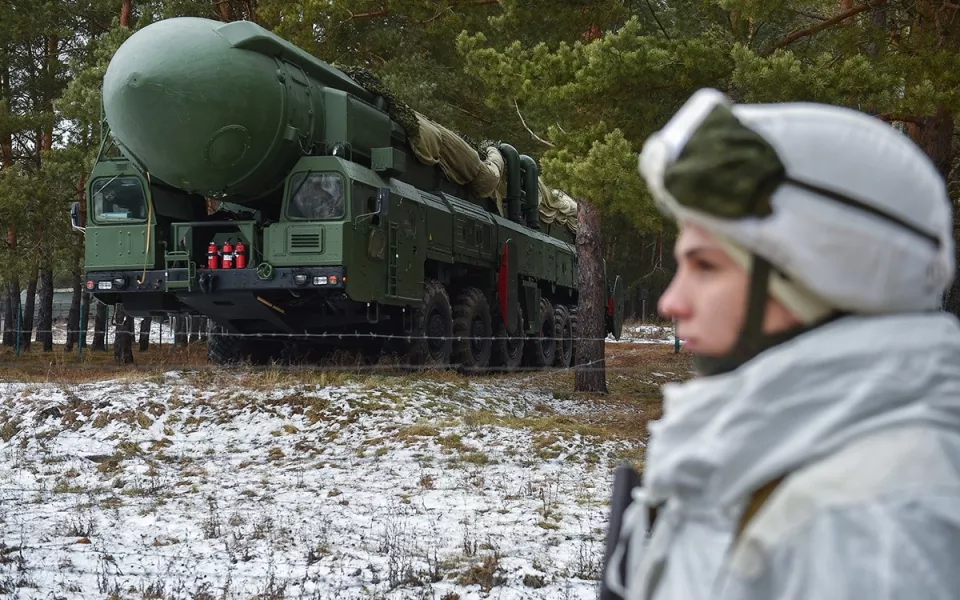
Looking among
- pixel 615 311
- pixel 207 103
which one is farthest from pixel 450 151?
pixel 615 311

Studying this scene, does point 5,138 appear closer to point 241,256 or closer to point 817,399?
point 241,256

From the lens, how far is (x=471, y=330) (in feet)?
52.7

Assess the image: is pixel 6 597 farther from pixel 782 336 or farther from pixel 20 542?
pixel 782 336

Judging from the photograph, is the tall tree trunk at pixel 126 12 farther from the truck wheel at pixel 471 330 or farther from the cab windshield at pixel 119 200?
the truck wheel at pixel 471 330

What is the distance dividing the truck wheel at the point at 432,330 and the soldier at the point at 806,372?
12909 mm

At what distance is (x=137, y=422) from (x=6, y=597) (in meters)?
5.21

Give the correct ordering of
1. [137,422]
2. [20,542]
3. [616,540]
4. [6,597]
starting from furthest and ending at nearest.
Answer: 1. [137,422]
2. [20,542]
3. [6,597]
4. [616,540]

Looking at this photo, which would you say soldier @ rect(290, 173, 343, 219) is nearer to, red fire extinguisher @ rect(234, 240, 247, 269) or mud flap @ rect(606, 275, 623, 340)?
red fire extinguisher @ rect(234, 240, 247, 269)

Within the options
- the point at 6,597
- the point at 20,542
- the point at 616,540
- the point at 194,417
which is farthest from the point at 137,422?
the point at 616,540

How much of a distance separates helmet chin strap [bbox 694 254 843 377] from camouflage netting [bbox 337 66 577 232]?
1256cm

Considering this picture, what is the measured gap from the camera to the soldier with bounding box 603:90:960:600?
96cm

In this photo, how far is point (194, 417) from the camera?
34.6 feet

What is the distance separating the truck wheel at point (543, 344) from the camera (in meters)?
19.1

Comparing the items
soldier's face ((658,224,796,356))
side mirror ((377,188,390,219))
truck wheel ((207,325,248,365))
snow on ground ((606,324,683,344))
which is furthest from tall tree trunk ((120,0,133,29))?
soldier's face ((658,224,796,356))
